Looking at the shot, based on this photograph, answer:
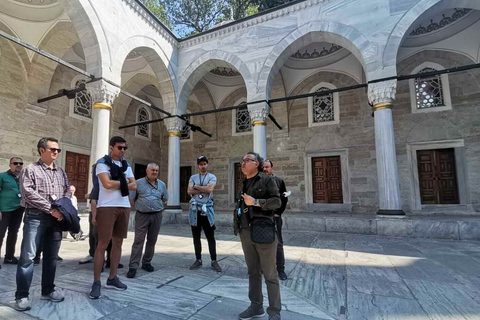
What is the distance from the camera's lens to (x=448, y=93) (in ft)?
29.7

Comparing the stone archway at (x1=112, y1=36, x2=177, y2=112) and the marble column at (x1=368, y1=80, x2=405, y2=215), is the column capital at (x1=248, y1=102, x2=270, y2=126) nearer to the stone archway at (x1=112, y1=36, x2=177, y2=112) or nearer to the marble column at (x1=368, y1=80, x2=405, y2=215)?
the marble column at (x1=368, y1=80, x2=405, y2=215)

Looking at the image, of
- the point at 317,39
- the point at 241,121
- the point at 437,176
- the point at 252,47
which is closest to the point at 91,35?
the point at 252,47

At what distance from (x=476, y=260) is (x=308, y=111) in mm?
8066

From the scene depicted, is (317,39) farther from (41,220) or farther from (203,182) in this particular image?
(41,220)

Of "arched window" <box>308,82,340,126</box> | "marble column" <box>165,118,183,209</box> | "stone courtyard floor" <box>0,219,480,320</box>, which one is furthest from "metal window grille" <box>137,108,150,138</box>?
"stone courtyard floor" <box>0,219,480,320</box>

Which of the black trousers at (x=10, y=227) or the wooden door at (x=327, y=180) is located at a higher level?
the wooden door at (x=327, y=180)

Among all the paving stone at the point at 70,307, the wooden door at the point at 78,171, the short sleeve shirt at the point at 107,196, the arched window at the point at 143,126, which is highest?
the arched window at the point at 143,126

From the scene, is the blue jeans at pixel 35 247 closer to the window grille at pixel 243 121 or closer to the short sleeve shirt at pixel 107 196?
the short sleeve shirt at pixel 107 196

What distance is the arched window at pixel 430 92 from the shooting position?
29.9ft

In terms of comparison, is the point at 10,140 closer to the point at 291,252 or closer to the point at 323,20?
the point at 291,252

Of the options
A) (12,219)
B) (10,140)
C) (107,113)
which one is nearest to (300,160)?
(107,113)

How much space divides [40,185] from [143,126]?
36.7ft

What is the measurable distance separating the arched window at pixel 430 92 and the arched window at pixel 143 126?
1180 centimetres

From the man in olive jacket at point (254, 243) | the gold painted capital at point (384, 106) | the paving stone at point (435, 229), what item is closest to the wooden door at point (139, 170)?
the gold painted capital at point (384, 106)
